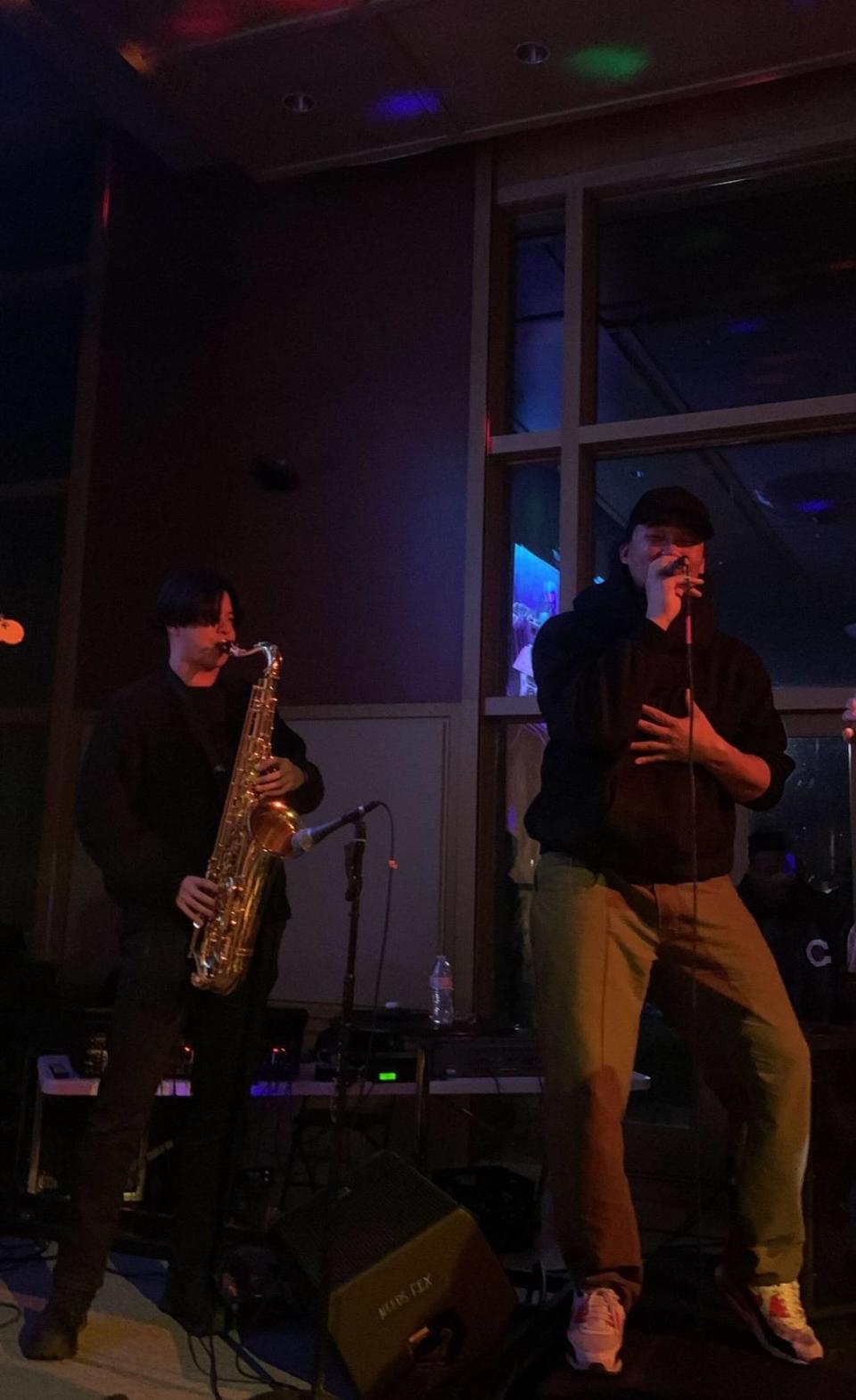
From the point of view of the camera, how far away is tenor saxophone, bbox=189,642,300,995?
10.5 feet

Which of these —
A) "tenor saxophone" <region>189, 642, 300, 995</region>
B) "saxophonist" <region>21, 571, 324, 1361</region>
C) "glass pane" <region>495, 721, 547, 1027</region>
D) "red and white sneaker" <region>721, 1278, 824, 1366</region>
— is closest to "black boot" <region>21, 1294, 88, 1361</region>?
"saxophonist" <region>21, 571, 324, 1361</region>

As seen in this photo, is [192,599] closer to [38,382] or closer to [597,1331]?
[597,1331]

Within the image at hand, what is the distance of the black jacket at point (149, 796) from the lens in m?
3.23

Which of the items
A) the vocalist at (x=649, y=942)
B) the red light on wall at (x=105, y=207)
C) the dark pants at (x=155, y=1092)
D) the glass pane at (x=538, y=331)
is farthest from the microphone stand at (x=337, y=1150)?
the red light on wall at (x=105, y=207)

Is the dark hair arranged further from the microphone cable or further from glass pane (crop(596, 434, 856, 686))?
glass pane (crop(596, 434, 856, 686))

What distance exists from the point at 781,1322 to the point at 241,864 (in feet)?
5.76

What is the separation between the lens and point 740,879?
462cm

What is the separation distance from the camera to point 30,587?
5.81 meters

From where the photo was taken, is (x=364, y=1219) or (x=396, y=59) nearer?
(x=364, y=1219)

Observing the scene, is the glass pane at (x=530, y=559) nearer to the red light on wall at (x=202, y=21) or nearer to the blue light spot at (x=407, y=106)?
the blue light spot at (x=407, y=106)

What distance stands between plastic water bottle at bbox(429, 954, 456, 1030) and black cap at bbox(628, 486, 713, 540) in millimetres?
2044

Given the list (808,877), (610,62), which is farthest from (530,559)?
(610,62)

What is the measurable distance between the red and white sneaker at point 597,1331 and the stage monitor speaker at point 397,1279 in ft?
0.81

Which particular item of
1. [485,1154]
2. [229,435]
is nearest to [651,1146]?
[485,1154]
